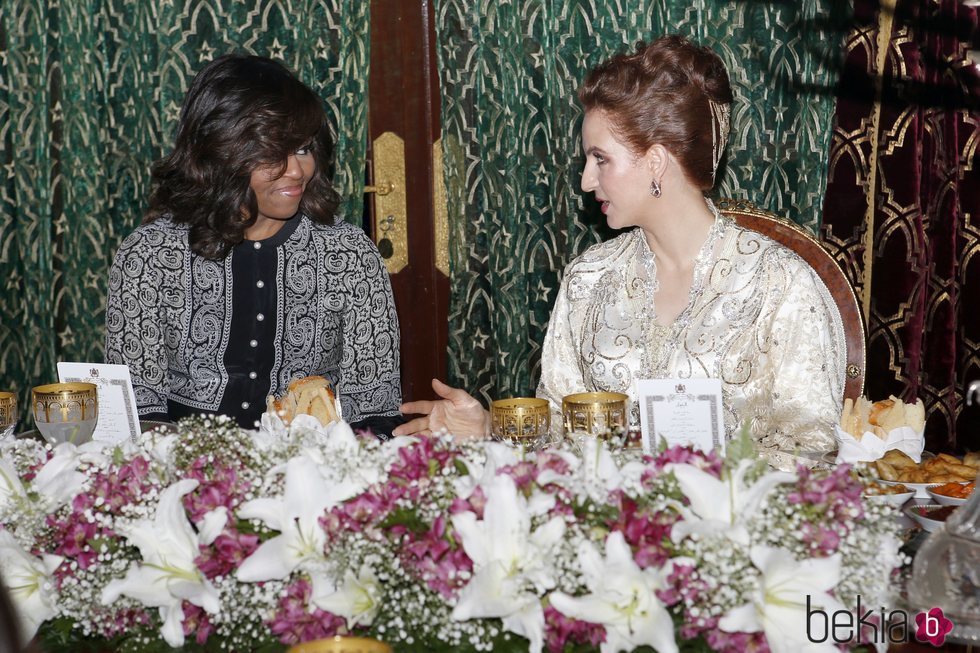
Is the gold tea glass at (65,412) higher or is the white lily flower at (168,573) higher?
the gold tea glass at (65,412)

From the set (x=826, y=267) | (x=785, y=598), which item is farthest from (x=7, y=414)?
(x=826, y=267)

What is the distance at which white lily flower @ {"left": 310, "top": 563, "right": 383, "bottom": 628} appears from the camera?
1311 mm

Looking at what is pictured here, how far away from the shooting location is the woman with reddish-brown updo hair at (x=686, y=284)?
2.50m

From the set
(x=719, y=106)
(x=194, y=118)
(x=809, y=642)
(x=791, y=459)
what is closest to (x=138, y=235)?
(x=194, y=118)

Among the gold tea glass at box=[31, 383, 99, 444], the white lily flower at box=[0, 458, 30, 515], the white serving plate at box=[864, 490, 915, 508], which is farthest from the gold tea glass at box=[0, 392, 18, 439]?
the white serving plate at box=[864, 490, 915, 508]

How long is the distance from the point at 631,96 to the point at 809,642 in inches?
65.7

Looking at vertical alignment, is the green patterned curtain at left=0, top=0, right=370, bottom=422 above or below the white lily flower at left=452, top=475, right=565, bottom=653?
above

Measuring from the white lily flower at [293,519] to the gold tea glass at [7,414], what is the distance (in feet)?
2.86

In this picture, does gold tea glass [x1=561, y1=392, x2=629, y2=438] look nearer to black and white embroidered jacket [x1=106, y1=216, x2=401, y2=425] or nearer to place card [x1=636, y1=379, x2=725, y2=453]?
place card [x1=636, y1=379, x2=725, y2=453]

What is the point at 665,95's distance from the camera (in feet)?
8.54

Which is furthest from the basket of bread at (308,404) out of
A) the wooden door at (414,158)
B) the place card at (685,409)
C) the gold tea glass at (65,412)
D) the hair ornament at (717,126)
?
the wooden door at (414,158)

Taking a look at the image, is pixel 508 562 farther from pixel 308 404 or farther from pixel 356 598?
pixel 308 404

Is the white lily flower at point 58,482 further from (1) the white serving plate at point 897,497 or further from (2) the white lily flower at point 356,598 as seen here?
(1) the white serving plate at point 897,497

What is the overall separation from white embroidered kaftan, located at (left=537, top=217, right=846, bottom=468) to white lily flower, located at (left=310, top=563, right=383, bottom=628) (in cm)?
118
